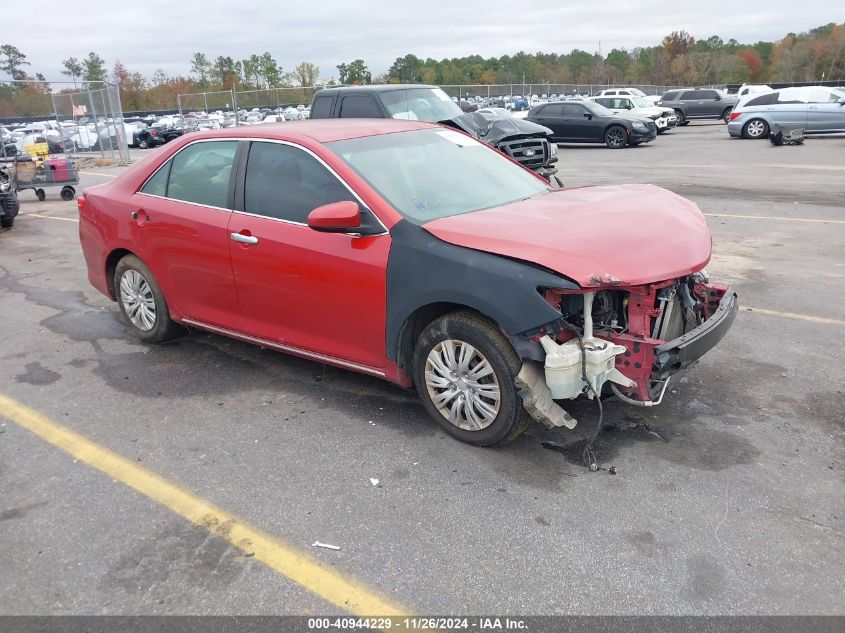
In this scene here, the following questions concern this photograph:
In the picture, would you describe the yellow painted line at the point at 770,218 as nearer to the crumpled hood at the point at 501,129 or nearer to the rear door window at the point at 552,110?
the crumpled hood at the point at 501,129

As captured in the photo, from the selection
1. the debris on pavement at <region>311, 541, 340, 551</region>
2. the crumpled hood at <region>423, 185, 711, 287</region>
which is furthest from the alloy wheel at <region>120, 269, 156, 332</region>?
the debris on pavement at <region>311, 541, 340, 551</region>

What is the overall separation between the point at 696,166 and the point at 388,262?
565 inches

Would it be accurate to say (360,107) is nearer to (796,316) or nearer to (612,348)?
(796,316)

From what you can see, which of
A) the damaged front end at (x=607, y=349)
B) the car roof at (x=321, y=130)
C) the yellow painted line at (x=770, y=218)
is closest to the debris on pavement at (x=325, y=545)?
the damaged front end at (x=607, y=349)

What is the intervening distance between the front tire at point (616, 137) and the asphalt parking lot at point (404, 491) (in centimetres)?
1733

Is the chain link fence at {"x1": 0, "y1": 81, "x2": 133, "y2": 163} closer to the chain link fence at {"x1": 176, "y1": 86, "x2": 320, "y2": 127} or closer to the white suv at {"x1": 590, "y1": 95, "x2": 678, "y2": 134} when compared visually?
the chain link fence at {"x1": 176, "y1": 86, "x2": 320, "y2": 127}

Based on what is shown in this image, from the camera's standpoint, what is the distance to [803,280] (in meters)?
6.54

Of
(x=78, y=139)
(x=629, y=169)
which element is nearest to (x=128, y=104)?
(x=78, y=139)

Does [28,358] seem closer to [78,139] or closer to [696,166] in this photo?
[696,166]

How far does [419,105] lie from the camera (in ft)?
36.9

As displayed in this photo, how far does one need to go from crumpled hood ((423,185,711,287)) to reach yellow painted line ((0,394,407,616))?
172 centimetres

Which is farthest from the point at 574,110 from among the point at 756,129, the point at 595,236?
the point at 595,236

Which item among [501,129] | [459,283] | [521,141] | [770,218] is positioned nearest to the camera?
[459,283]

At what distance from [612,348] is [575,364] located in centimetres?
21
